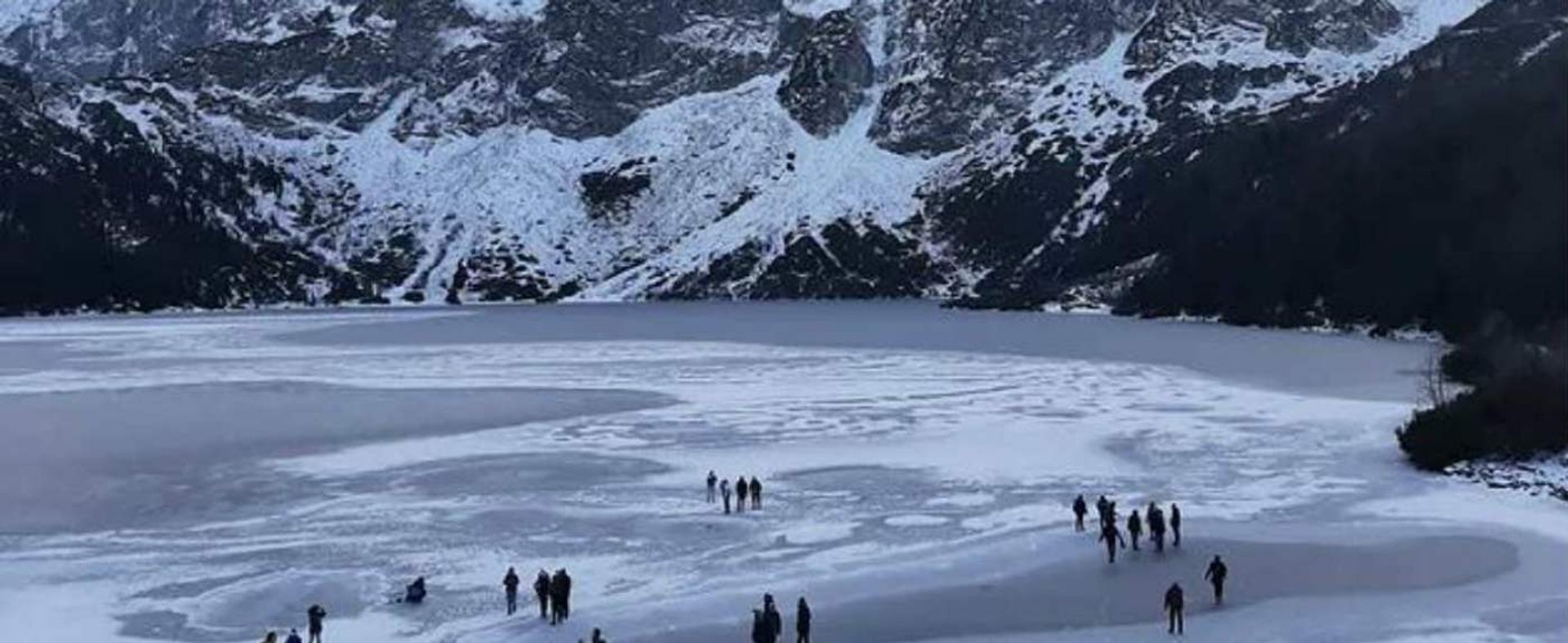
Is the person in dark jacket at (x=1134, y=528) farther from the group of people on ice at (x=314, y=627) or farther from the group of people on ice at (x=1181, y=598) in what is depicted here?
the group of people on ice at (x=314, y=627)

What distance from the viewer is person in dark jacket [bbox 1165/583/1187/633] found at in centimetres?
3078

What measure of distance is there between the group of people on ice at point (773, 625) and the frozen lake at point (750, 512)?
1006mm

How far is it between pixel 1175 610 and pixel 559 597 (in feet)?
43.1

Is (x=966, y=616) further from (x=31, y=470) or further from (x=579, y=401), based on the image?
(x=579, y=401)

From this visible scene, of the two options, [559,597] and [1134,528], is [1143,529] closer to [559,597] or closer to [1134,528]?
[1134,528]

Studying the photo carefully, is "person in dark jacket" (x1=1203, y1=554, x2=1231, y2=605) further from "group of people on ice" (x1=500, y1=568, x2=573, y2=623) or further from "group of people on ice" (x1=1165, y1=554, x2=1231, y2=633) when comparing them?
"group of people on ice" (x1=500, y1=568, x2=573, y2=623)

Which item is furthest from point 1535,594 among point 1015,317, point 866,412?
point 1015,317

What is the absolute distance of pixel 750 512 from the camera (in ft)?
152

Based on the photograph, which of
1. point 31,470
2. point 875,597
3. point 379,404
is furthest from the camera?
point 379,404

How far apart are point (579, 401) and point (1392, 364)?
178 feet

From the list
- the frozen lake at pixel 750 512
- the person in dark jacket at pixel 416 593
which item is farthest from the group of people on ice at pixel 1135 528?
the person in dark jacket at pixel 416 593

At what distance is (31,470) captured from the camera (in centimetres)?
5494

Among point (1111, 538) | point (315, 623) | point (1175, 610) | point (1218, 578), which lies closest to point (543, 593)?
point (315, 623)

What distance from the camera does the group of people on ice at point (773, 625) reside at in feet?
96.8
